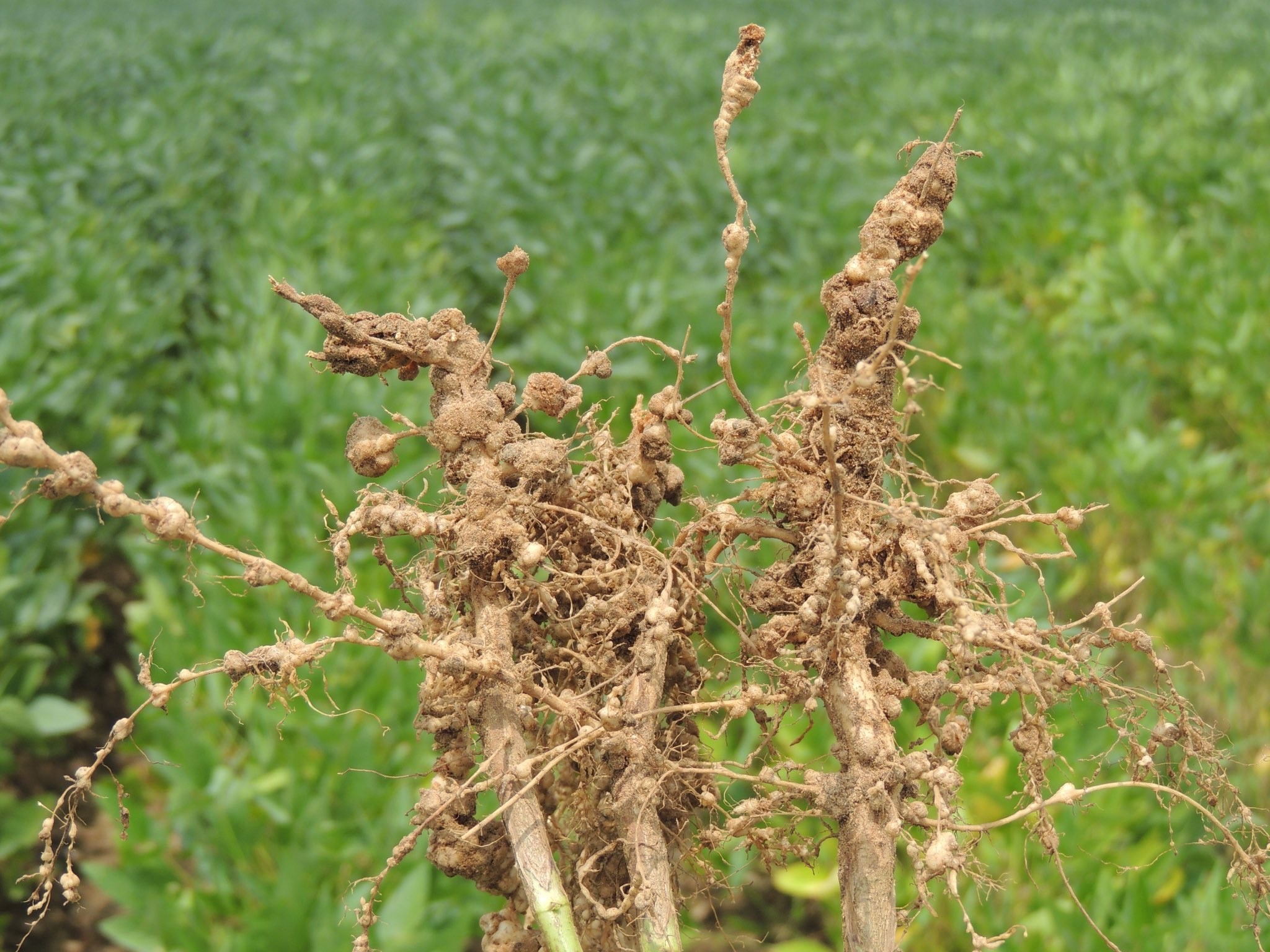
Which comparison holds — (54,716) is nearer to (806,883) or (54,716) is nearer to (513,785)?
(806,883)

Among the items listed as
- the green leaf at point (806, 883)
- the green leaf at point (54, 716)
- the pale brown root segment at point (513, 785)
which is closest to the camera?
the pale brown root segment at point (513, 785)

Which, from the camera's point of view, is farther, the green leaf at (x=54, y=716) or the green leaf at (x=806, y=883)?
the green leaf at (x=54, y=716)

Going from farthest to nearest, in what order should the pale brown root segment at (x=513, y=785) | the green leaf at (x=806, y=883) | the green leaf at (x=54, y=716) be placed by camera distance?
the green leaf at (x=54, y=716) < the green leaf at (x=806, y=883) < the pale brown root segment at (x=513, y=785)

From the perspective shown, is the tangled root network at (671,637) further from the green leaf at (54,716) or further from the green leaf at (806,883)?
the green leaf at (54,716)

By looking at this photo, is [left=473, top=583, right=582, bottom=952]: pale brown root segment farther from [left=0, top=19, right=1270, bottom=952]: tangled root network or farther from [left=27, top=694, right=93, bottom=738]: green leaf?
[left=27, top=694, right=93, bottom=738]: green leaf

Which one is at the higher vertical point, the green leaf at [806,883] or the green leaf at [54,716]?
the green leaf at [806,883]

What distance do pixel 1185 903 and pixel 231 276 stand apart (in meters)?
4.27

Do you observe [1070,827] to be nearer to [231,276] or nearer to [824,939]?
[824,939]

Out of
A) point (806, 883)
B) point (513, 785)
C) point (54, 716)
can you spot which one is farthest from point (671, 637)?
point (54, 716)

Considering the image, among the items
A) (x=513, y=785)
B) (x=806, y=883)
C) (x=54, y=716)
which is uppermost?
(x=513, y=785)

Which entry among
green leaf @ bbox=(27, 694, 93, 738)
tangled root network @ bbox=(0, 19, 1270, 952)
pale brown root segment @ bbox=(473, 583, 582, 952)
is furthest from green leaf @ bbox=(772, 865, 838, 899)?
green leaf @ bbox=(27, 694, 93, 738)

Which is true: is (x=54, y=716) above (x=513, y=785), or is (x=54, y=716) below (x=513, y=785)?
below

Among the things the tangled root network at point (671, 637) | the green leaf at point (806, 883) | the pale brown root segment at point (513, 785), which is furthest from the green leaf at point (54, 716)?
the pale brown root segment at point (513, 785)

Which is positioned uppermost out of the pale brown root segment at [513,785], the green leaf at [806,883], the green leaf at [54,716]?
the pale brown root segment at [513,785]
